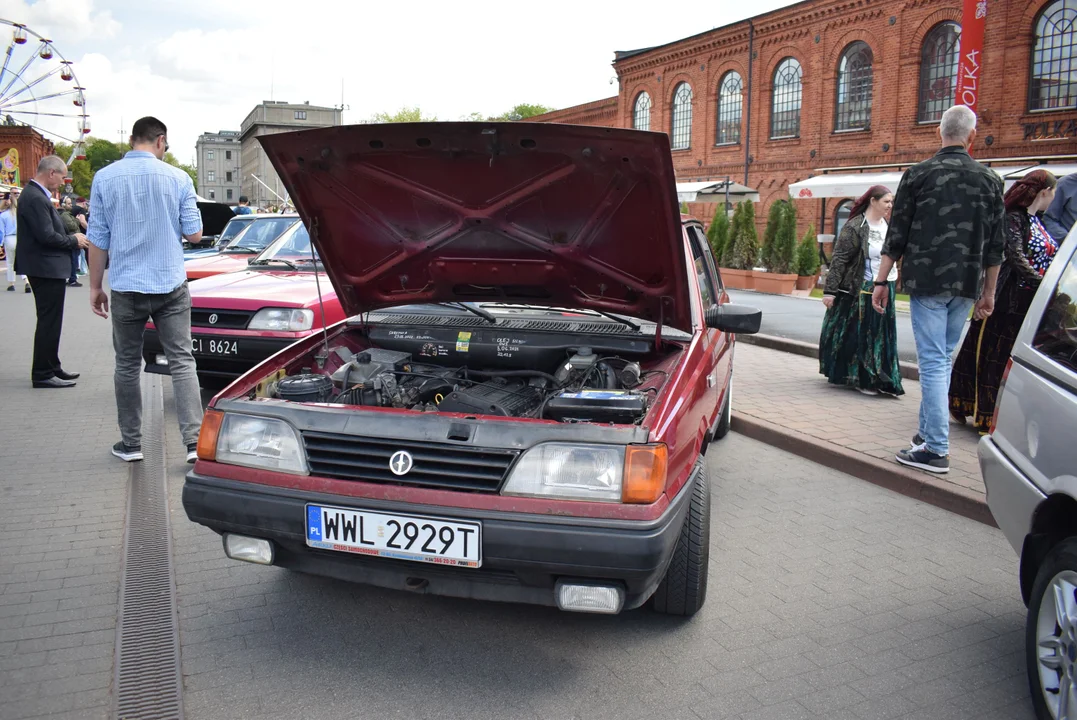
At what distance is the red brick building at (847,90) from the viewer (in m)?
23.8

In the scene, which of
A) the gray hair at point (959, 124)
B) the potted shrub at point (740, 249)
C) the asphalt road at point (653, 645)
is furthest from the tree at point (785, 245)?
the asphalt road at point (653, 645)

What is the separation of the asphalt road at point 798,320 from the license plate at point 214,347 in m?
6.40

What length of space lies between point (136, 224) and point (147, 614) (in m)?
2.51

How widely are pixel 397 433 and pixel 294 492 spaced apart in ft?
1.35

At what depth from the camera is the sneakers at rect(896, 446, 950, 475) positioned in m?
5.18

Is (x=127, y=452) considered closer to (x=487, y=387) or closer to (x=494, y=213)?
(x=487, y=387)

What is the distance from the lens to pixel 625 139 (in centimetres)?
298

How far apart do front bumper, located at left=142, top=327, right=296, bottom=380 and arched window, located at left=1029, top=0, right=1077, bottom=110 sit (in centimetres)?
2466

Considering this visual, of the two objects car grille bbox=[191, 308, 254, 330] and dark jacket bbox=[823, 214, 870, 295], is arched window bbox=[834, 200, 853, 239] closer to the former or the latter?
dark jacket bbox=[823, 214, 870, 295]

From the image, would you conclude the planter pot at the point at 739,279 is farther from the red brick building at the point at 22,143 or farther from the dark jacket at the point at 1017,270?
the red brick building at the point at 22,143

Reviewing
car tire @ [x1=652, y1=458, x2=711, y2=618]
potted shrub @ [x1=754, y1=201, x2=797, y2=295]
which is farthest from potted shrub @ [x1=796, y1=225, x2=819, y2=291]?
car tire @ [x1=652, y1=458, x2=711, y2=618]

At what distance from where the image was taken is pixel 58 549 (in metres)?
4.00

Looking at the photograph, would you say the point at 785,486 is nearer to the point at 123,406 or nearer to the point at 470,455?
the point at 470,455

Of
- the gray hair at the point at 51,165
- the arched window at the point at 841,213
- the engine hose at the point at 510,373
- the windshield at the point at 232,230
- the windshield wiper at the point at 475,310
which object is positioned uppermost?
the arched window at the point at 841,213
